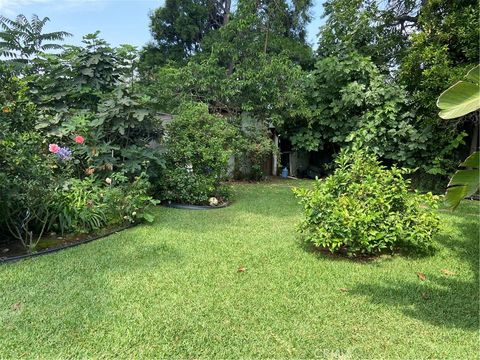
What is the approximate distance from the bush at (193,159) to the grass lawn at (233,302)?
2.17 m

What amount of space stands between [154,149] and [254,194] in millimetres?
2708

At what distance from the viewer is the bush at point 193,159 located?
260 inches

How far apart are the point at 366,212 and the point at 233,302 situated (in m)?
1.79

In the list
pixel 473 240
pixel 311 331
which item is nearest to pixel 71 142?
pixel 311 331

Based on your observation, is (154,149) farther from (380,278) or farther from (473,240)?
(473,240)

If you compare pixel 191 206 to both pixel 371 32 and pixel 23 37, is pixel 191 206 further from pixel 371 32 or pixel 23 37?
pixel 371 32

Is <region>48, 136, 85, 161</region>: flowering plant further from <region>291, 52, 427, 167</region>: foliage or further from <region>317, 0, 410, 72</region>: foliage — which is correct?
<region>317, 0, 410, 72</region>: foliage

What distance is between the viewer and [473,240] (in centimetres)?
460

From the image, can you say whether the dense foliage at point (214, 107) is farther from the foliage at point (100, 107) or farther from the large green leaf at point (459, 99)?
the large green leaf at point (459, 99)

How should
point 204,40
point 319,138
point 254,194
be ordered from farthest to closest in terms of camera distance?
point 204,40 → point 319,138 → point 254,194

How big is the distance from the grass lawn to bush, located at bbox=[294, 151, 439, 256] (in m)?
0.23

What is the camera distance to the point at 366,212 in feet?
12.1

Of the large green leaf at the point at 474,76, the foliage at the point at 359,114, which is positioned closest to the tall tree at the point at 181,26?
the foliage at the point at 359,114

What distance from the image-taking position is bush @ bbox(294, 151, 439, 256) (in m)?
3.65
